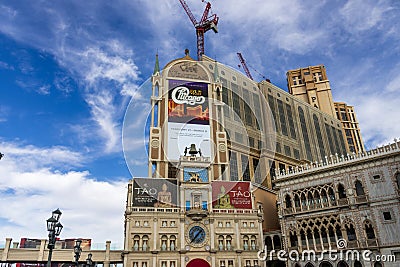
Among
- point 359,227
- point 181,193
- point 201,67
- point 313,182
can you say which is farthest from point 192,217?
point 201,67

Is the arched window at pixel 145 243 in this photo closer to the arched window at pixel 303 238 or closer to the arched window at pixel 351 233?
the arched window at pixel 303 238

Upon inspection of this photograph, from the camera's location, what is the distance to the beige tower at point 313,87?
116938 millimetres

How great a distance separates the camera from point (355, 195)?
44.7 metres

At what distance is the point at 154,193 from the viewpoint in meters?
51.8

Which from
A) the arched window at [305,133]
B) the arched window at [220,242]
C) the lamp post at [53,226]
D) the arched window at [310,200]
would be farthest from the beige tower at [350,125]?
the lamp post at [53,226]

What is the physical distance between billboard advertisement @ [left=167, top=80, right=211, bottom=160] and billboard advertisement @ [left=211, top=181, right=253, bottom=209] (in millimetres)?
9485

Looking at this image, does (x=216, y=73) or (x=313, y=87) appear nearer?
(x=216, y=73)

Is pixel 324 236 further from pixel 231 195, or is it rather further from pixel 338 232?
pixel 231 195

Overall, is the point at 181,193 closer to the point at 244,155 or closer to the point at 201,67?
the point at 244,155

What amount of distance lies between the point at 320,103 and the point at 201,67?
62843mm

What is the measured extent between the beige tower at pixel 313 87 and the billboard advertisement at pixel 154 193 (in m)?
81.4

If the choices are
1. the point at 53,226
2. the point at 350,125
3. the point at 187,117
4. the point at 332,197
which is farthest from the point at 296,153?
the point at 53,226

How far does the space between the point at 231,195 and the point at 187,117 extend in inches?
760

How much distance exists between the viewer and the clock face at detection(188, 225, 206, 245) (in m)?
49.7
